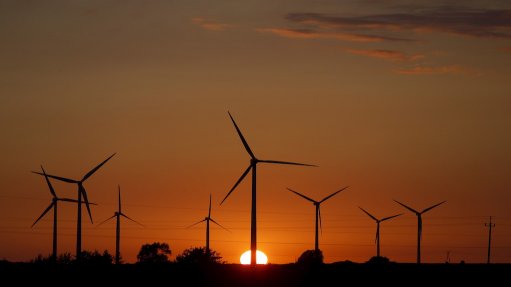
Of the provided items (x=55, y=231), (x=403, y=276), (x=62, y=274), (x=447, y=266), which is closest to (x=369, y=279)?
(x=403, y=276)

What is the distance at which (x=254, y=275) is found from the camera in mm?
158250

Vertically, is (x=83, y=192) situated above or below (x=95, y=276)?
above

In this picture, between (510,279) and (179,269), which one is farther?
(179,269)

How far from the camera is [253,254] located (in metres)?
144

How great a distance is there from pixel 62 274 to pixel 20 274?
5848 mm

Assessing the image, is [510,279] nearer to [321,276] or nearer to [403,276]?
[403,276]

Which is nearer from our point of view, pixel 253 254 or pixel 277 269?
pixel 253 254

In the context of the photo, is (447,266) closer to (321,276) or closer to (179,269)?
(321,276)

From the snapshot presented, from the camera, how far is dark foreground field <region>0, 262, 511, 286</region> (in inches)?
6088

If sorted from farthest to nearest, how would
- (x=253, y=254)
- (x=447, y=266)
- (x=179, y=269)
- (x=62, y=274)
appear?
(x=447, y=266)
(x=179, y=269)
(x=62, y=274)
(x=253, y=254)

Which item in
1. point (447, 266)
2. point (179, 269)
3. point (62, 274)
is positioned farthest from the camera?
point (447, 266)

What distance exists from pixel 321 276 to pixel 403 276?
37.7 feet

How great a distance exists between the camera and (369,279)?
160m

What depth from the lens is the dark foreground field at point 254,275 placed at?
15462cm
